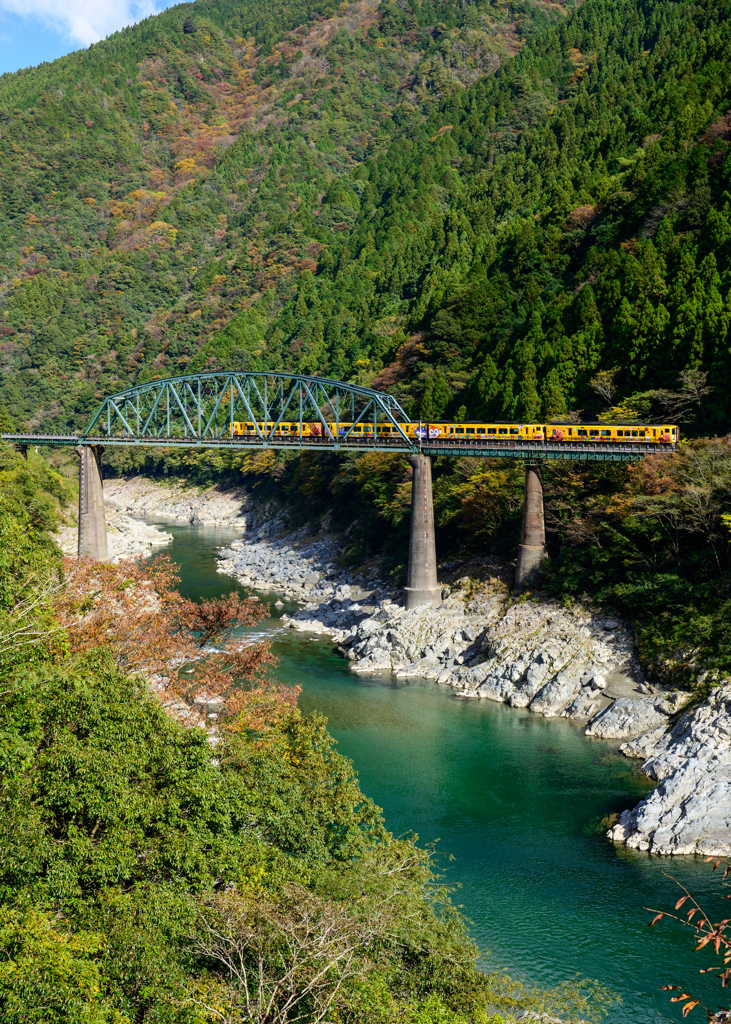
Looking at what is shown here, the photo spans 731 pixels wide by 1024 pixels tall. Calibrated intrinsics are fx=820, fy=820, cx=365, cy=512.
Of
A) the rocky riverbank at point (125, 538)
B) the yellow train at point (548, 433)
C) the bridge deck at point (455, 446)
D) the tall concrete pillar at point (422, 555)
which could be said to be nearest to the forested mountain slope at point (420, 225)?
the yellow train at point (548, 433)

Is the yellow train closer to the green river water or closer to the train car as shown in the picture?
the train car

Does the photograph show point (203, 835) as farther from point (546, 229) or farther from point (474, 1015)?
point (546, 229)

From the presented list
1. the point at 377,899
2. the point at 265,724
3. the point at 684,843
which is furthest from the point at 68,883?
the point at 684,843

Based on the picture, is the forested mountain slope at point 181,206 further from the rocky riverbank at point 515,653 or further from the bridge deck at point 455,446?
the rocky riverbank at point 515,653

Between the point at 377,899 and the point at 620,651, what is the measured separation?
22.0m

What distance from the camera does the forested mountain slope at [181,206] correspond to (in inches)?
5143

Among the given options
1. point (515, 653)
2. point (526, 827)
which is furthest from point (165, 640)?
point (515, 653)

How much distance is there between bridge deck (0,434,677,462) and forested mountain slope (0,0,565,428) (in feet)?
165

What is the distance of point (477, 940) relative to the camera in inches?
730

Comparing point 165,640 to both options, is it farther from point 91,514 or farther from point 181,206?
point 181,206

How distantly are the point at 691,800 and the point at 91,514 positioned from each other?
4439cm

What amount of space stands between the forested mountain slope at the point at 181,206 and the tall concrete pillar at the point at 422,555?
2497 inches

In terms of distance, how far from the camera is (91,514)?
2216 inches

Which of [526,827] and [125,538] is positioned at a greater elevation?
[125,538]
